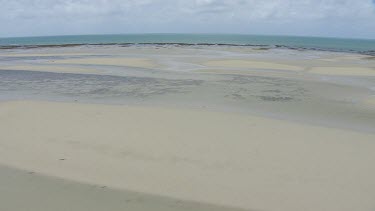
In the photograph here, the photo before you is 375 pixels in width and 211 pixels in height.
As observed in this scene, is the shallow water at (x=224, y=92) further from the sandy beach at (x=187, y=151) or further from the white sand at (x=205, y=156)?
the white sand at (x=205, y=156)

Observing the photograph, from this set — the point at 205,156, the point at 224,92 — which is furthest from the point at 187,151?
the point at 224,92

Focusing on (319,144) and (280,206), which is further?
(319,144)

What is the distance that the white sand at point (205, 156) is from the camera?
595cm

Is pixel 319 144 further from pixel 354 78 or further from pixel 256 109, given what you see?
pixel 354 78

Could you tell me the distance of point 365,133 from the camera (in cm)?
948

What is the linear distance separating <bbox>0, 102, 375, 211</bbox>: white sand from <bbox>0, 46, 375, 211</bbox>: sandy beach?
0.9 inches

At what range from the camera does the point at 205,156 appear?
7.50 meters

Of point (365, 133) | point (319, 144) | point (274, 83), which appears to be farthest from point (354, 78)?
point (319, 144)

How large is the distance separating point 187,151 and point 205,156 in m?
0.50

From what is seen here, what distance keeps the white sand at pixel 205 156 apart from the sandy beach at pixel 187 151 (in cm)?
2

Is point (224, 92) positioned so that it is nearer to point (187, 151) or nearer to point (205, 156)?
point (187, 151)

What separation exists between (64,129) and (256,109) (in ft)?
20.7

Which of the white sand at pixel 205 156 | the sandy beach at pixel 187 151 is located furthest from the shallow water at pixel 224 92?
the white sand at pixel 205 156

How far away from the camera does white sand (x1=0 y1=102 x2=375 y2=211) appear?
19.5 ft
